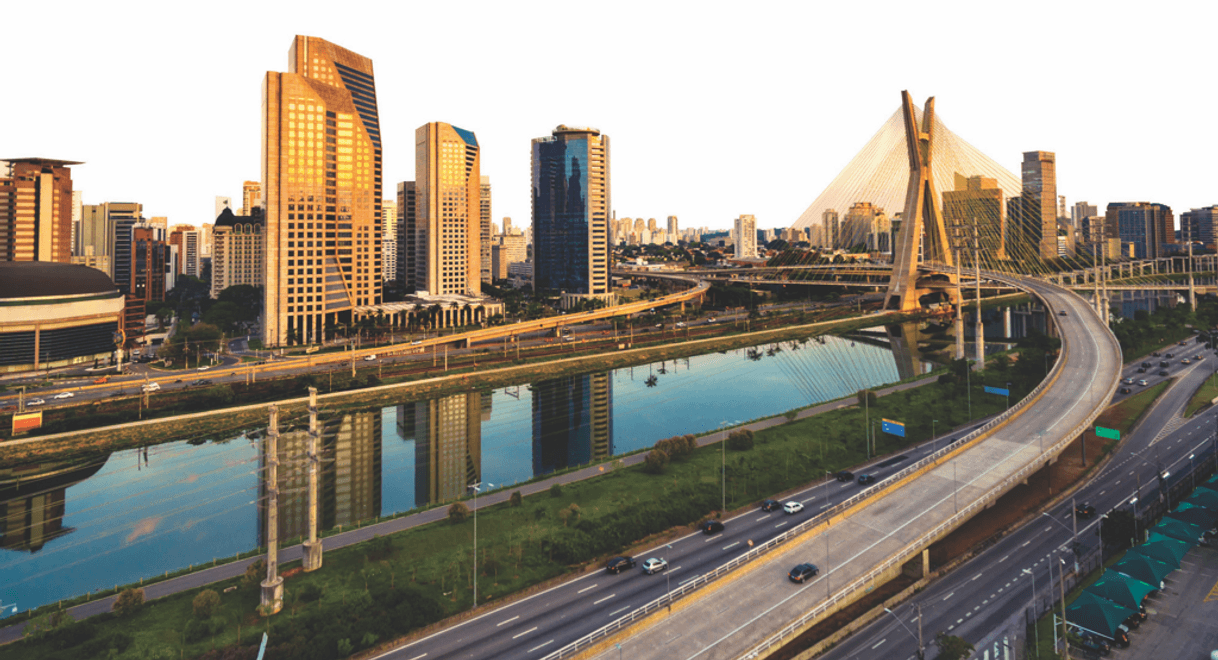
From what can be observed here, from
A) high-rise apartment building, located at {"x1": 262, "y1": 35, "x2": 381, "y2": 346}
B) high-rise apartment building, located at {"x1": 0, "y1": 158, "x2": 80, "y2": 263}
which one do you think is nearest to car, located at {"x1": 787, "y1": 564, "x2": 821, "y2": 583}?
high-rise apartment building, located at {"x1": 262, "y1": 35, "x2": 381, "y2": 346}

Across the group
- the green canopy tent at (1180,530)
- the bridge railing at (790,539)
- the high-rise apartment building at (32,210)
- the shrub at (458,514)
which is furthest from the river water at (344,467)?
the high-rise apartment building at (32,210)

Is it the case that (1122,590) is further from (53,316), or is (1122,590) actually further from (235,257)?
(235,257)

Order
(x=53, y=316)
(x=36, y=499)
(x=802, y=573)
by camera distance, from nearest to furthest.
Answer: (x=802, y=573) < (x=36, y=499) < (x=53, y=316)

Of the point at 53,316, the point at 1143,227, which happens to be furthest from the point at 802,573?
the point at 1143,227

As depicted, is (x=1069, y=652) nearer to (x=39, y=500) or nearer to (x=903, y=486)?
(x=903, y=486)

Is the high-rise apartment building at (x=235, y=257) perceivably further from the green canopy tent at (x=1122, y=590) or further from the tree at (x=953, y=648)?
the green canopy tent at (x=1122, y=590)

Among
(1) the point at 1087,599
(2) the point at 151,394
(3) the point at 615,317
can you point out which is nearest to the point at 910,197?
(3) the point at 615,317
